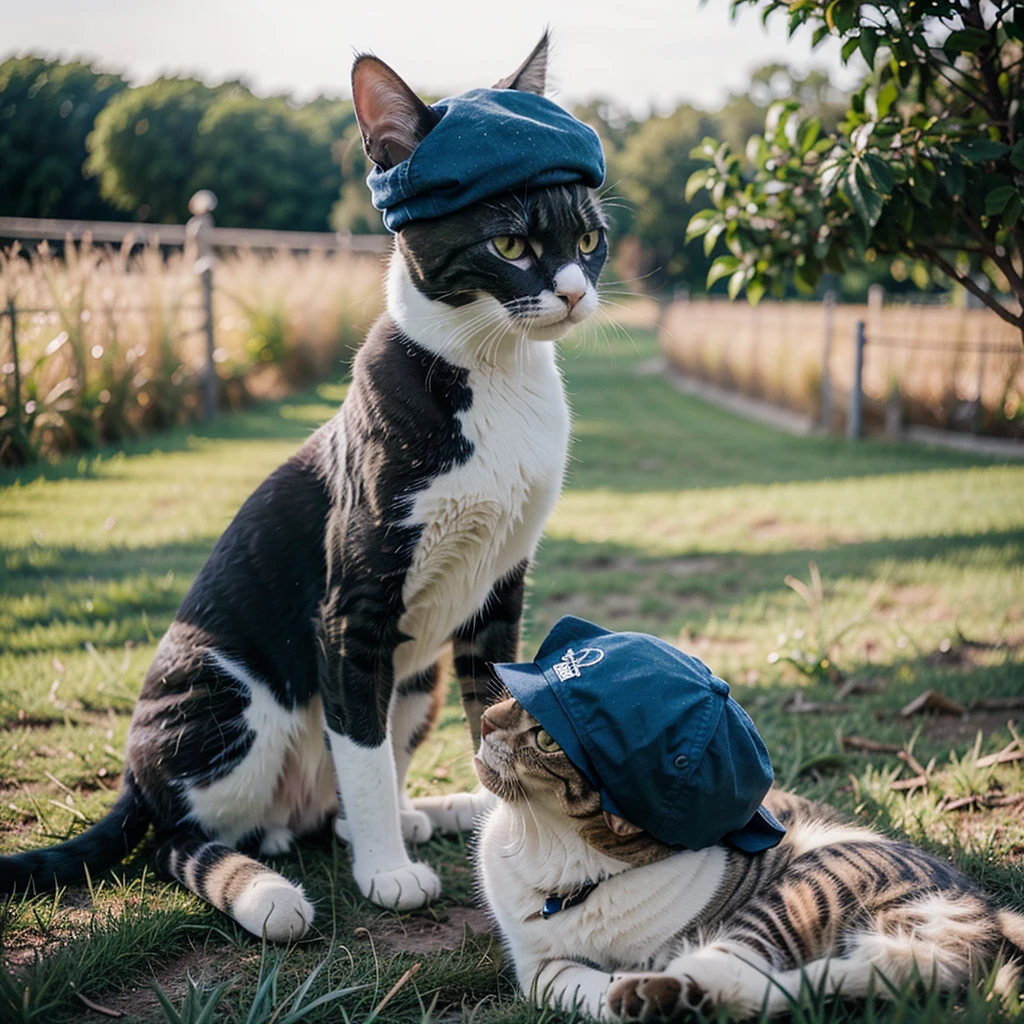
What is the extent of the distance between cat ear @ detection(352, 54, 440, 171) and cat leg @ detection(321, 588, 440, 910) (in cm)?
100

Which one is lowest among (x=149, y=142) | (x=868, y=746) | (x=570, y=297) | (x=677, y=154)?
(x=868, y=746)

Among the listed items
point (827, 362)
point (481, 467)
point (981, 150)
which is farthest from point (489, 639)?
point (827, 362)

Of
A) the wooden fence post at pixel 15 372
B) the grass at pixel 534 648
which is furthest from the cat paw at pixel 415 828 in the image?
the wooden fence post at pixel 15 372

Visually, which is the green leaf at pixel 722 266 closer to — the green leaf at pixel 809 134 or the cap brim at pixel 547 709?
the green leaf at pixel 809 134

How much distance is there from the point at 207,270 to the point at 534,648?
7.59 metres

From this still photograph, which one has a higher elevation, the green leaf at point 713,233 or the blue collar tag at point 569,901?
the green leaf at point 713,233

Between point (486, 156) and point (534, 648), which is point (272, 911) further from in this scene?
point (534, 648)

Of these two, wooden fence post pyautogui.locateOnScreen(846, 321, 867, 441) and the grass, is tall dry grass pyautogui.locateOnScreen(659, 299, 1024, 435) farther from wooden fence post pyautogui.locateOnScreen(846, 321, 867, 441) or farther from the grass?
the grass

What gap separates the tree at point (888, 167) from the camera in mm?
2482

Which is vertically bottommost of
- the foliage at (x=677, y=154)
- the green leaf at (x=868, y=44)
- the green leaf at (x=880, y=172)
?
the green leaf at (x=880, y=172)

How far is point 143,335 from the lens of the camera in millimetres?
8312

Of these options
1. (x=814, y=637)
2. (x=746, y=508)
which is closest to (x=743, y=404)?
(x=746, y=508)

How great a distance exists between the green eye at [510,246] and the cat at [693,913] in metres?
0.96

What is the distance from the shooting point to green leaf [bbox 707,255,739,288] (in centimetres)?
327
